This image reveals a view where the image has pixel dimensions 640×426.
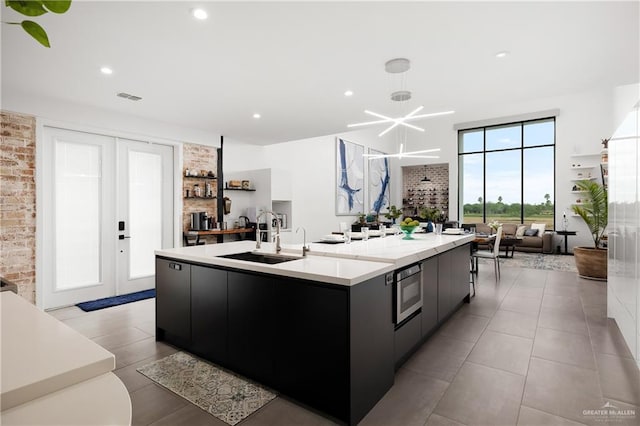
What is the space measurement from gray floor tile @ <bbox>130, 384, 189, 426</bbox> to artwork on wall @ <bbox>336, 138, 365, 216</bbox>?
7267mm

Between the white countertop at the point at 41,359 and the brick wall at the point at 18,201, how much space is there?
12.6 feet

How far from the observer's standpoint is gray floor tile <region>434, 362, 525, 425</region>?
78.3 inches

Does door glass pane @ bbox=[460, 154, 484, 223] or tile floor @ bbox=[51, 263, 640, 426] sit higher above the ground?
door glass pane @ bbox=[460, 154, 484, 223]

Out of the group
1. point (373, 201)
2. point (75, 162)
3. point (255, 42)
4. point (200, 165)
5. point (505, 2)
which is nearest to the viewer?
point (505, 2)

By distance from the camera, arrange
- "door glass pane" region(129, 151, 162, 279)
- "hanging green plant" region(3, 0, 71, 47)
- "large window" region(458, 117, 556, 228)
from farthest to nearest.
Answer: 1. "large window" region(458, 117, 556, 228)
2. "door glass pane" region(129, 151, 162, 279)
3. "hanging green plant" region(3, 0, 71, 47)

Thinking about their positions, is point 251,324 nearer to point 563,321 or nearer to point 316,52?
point 316,52

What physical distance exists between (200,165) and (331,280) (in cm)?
471

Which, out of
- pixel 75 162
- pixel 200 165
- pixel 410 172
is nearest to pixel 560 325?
pixel 200 165

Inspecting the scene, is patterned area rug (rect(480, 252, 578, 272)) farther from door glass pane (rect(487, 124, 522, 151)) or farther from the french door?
the french door

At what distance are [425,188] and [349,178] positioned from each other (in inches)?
160

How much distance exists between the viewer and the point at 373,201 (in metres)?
11.1

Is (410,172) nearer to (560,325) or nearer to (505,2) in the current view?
(560,325)

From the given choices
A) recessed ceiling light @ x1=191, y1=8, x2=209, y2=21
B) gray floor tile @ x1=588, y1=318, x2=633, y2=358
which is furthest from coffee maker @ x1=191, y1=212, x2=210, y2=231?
gray floor tile @ x1=588, y1=318, x2=633, y2=358

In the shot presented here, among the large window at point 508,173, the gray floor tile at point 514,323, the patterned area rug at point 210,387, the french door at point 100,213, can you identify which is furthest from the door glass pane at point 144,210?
the large window at point 508,173
